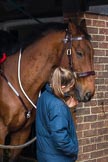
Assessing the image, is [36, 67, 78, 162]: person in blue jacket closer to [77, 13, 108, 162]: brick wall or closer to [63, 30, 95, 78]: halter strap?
[63, 30, 95, 78]: halter strap

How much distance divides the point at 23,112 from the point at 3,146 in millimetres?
431

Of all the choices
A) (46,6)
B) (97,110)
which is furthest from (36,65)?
(97,110)

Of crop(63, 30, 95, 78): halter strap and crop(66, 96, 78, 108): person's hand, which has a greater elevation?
crop(63, 30, 95, 78): halter strap

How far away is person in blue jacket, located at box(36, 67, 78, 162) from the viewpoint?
388 centimetres

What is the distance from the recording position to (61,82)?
4020 mm

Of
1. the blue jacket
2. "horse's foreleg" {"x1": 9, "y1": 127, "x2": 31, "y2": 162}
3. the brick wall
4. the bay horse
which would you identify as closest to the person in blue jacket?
the blue jacket

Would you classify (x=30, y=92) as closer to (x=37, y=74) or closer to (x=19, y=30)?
(x=37, y=74)

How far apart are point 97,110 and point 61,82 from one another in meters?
2.33

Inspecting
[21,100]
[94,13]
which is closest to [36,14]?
[94,13]

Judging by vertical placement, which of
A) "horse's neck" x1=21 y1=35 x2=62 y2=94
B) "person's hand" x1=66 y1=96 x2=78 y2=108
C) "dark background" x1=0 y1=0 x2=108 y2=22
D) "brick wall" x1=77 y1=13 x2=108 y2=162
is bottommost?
"brick wall" x1=77 y1=13 x2=108 y2=162

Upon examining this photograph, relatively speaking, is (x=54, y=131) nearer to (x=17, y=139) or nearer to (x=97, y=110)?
(x=17, y=139)

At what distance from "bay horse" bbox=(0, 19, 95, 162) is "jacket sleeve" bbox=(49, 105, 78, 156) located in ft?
2.60

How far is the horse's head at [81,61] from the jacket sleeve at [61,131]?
73cm

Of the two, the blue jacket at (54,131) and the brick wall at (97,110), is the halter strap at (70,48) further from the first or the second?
the brick wall at (97,110)
